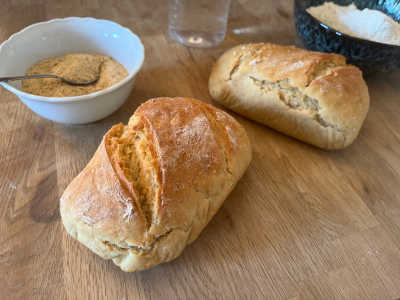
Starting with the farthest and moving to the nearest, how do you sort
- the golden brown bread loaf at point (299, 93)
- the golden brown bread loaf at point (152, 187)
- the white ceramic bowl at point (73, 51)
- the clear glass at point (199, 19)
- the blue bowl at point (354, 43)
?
the clear glass at point (199, 19) < the blue bowl at point (354, 43) < the golden brown bread loaf at point (299, 93) < the white ceramic bowl at point (73, 51) < the golden brown bread loaf at point (152, 187)

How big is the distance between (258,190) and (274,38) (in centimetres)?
114

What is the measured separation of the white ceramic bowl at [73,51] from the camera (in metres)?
1.17

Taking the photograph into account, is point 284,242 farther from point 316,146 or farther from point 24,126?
point 24,126

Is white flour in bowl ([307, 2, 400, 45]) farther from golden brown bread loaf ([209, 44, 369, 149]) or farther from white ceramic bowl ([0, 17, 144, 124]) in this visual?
white ceramic bowl ([0, 17, 144, 124])

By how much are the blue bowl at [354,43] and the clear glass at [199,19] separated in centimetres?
43

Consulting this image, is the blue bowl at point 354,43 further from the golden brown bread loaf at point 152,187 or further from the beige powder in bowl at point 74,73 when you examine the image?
the beige powder in bowl at point 74,73

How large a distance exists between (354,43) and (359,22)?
0.76 feet

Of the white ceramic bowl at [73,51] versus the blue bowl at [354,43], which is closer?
the white ceramic bowl at [73,51]

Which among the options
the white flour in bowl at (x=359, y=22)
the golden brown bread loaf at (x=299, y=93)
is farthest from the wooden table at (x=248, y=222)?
the white flour in bowl at (x=359, y=22)

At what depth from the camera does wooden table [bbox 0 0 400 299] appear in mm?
956

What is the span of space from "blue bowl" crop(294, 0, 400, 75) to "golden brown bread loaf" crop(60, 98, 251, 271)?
843 millimetres

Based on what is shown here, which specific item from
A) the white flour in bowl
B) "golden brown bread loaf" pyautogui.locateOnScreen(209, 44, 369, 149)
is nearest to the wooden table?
"golden brown bread loaf" pyautogui.locateOnScreen(209, 44, 369, 149)

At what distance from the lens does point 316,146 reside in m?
1.35

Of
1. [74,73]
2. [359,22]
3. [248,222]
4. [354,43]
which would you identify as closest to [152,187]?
[248,222]
